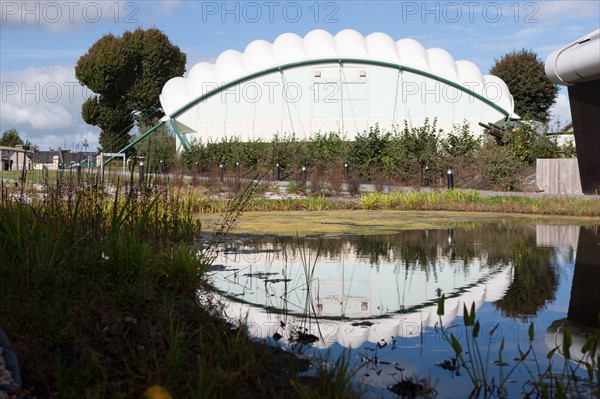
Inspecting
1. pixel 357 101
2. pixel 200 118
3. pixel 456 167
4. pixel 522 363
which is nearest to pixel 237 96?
pixel 200 118

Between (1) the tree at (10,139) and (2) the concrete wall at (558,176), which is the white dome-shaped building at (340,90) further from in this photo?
(1) the tree at (10,139)

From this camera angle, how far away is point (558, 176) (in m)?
21.3

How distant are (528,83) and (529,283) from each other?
41.4 m

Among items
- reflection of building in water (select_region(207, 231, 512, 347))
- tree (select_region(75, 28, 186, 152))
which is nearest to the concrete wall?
reflection of building in water (select_region(207, 231, 512, 347))

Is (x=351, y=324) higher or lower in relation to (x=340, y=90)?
lower

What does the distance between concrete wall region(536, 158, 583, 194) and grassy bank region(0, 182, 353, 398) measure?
1735 cm

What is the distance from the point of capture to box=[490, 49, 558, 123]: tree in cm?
4547

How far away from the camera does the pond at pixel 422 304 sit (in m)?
3.95

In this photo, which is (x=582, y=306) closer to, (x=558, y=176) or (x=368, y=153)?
(x=558, y=176)

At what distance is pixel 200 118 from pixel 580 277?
29939 millimetres

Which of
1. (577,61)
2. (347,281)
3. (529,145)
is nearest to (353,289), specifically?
(347,281)

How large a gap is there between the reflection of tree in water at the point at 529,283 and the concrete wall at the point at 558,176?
12618mm

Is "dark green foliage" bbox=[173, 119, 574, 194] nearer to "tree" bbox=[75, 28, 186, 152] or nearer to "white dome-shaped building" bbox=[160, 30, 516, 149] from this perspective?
"white dome-shaped building" bbox=[160, 30, 516, 149]

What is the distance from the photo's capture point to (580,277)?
23.0 ft
